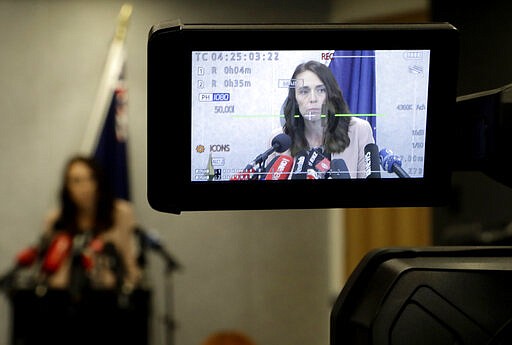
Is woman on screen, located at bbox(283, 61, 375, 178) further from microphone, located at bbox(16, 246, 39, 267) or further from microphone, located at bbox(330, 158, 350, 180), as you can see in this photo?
microphone, located at bbox(16, 246, 39, 267)

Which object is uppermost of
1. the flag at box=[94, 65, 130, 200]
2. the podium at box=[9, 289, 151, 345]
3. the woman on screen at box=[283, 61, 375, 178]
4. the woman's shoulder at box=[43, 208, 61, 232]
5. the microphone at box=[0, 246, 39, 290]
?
the woman on screen at box=[283, 61, 375, 178]

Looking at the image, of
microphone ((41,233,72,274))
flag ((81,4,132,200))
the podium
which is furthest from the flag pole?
the podium

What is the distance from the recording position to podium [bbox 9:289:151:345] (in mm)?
4227

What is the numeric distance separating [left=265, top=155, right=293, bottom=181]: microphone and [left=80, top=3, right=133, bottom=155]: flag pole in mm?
4243

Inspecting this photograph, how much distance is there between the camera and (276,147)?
0.66 metres

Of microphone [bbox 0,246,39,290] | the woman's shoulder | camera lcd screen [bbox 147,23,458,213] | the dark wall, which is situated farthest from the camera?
the woman's shoulder

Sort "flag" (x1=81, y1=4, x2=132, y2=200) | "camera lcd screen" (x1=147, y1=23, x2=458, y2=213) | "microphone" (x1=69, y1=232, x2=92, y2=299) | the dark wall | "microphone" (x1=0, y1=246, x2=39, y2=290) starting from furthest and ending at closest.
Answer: "flag" (x1=81, y1=4, x2=132, y2=200) < "microphone" (x1=0, y1=246, x2=39, y2=290) < "microphone" (x1=69, y1=232, x2=92, y2=299) < the dark wall < "camera lcd screen" (x1=147, y1=23, x2=458, y2=213)

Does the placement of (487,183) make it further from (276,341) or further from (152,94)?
(276,341)

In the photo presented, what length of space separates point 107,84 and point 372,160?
430cm

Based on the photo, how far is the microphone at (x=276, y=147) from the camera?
25.9 inches

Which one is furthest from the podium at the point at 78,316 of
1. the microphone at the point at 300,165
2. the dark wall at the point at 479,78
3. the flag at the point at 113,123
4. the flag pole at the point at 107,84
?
the microphone at the point at 300,165

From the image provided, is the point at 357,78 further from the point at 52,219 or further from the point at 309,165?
the point at 52,219

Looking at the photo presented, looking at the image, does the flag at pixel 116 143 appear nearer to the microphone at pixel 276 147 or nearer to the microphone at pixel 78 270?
the microphone at pixel 78 270

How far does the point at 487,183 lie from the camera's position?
1620 mm
